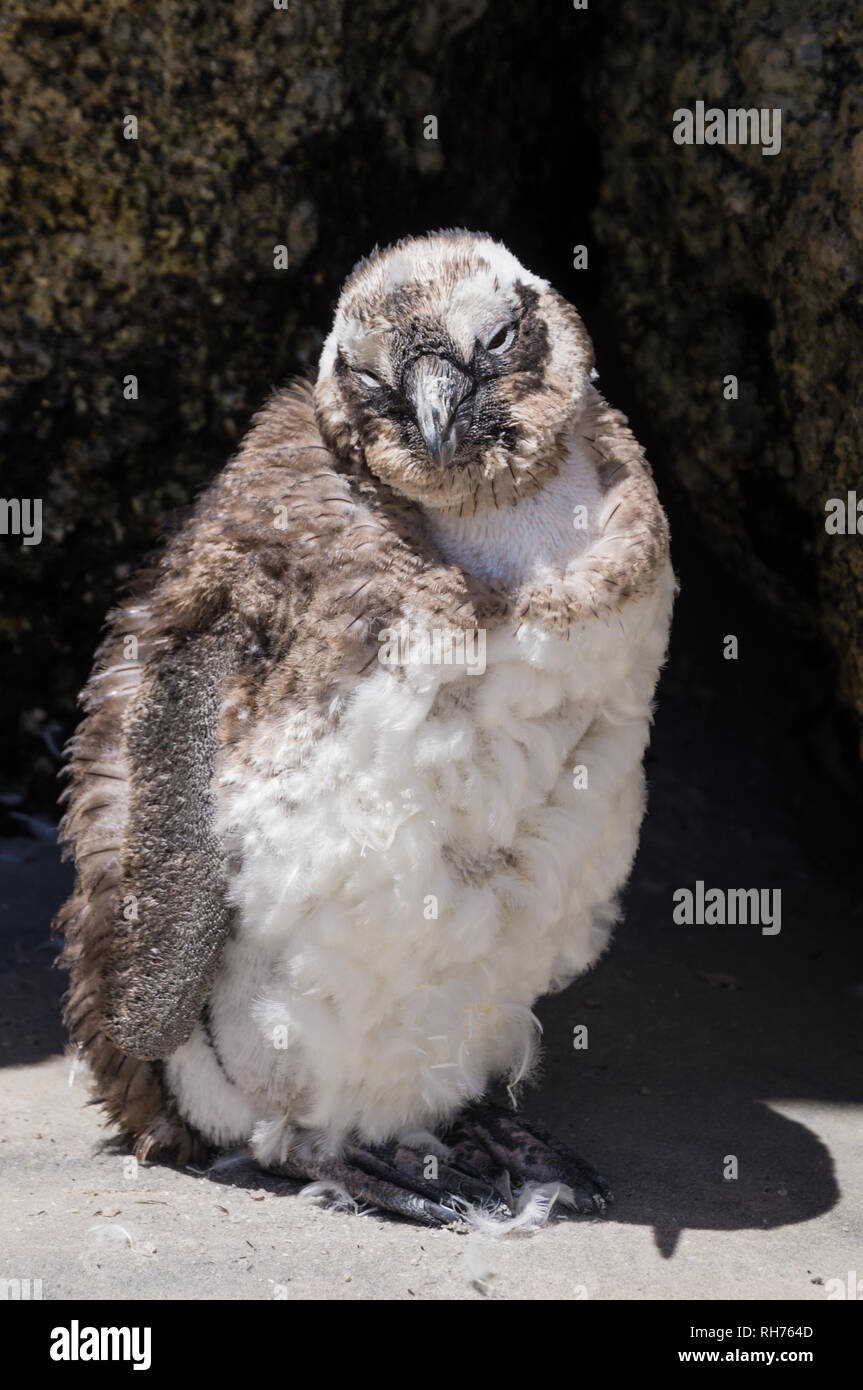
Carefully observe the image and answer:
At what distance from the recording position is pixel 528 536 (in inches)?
118

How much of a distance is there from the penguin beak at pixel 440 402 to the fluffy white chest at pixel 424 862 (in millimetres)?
265

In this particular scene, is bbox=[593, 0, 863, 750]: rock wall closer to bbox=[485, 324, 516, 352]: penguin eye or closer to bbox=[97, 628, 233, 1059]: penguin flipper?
bbox=[485, 324, 516, 352]: penguin eye

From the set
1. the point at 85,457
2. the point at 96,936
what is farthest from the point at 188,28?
the point at 96,936

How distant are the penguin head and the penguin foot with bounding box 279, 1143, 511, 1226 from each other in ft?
4.72

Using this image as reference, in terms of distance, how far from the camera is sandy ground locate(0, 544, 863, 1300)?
283cm

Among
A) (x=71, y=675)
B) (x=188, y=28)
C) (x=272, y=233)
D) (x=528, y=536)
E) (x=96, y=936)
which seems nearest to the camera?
(x=528, y=536)

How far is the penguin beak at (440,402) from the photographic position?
2.76 meters

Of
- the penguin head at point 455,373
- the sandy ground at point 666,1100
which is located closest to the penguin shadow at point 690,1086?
the sandy ground at point 666,1100

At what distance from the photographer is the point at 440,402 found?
9.10 feet

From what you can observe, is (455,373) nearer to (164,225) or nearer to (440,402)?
(440,402)

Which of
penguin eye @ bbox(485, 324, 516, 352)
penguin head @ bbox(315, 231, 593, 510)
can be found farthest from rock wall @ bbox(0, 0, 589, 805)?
penguin eye @ bbox(485, 324, 516, 352)

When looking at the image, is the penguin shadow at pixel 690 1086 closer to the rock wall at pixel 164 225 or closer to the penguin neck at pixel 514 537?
the penguin neck at pixel 514 537

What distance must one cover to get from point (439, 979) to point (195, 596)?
3.14 feet

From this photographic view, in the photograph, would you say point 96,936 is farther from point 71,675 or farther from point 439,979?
point 71,675
